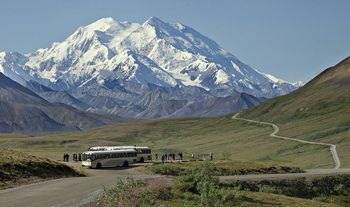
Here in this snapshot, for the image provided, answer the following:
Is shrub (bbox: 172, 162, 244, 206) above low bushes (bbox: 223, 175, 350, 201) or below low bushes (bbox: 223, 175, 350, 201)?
above

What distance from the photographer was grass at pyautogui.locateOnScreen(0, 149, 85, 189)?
42.5 m

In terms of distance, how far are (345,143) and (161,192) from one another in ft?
342

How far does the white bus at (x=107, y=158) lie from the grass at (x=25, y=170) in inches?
494

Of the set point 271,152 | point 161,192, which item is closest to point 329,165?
point 271,152

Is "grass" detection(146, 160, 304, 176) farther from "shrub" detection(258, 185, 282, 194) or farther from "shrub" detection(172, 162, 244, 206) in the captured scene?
"shrub" detection(172, 162, 244, 206)

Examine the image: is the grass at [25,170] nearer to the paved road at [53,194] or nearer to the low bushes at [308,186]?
the paved road at [53,194]

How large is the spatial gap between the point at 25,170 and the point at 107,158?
78.3 ft

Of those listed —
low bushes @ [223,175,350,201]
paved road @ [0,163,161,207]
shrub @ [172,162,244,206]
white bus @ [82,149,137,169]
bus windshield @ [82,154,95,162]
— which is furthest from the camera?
white bus @ [82,149,137,169]

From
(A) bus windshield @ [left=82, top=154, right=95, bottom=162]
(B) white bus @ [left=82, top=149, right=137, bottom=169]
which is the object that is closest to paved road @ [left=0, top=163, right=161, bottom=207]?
(A) bus windshield @ [left=82, top=154, right=95, bottom=162]

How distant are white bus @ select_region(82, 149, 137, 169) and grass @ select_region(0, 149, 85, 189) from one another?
12548 millimetres

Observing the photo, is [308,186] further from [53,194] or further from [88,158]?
[53,194]

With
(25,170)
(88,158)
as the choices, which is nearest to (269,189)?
(25,170)

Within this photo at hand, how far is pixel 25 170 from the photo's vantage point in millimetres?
46031

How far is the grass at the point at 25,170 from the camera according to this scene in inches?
1673
